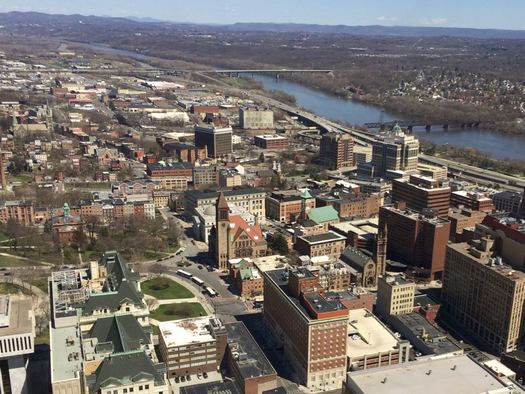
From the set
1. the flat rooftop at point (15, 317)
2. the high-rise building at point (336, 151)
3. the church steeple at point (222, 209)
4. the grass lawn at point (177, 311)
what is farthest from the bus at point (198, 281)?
the high-rise building at point (336, 151)

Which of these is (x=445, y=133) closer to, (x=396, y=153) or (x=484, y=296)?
(x=396, y=153)

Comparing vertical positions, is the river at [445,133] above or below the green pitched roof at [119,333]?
below

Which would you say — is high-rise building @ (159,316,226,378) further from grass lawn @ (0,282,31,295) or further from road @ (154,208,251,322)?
grass lawn @ (0,282,31,295)

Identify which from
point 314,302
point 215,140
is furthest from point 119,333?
point 215,140

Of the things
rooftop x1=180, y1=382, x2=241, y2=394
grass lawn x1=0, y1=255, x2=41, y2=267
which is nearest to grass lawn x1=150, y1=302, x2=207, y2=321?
rooftop x1=180, y1=382, x2=241, y2=394

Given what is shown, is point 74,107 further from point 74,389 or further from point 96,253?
point 74,389

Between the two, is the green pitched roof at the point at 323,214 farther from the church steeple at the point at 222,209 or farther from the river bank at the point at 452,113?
the river bank at the point at 452,113

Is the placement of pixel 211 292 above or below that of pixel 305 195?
below
